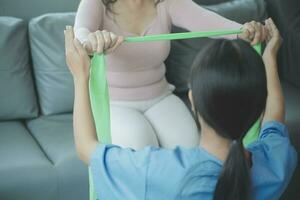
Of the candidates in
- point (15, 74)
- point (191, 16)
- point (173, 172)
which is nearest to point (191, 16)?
point (191, 16)

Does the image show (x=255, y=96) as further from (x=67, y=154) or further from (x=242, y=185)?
(x=67, y=154)

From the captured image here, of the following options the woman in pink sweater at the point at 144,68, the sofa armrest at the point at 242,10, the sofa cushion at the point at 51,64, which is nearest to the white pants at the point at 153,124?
the woman in pink sweater at the point at 144,68

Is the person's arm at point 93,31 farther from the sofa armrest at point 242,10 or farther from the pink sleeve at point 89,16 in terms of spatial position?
the sofa armrest at point 242,10

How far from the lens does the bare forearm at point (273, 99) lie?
4.50ft

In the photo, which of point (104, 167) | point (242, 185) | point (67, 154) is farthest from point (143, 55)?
point (242, 185)

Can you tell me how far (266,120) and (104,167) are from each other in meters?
0.46

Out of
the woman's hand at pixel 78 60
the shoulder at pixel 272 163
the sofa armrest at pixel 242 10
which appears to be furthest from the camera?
the sofa armrest at pixel 242 10

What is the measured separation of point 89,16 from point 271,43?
2.00 feet

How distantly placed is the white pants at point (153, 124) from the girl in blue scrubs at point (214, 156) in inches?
17.4

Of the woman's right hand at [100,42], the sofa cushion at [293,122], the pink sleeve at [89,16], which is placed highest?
the woman's right hand at [100,42]

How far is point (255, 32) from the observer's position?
5.23 feet

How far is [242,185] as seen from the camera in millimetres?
1089

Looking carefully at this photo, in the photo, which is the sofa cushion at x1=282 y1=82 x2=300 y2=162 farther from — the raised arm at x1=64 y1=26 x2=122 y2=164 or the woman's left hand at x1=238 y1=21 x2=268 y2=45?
the raised arm at x1=64 y1=26 x2=122 y2=164

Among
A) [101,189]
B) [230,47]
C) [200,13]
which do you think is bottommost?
[101,189]
